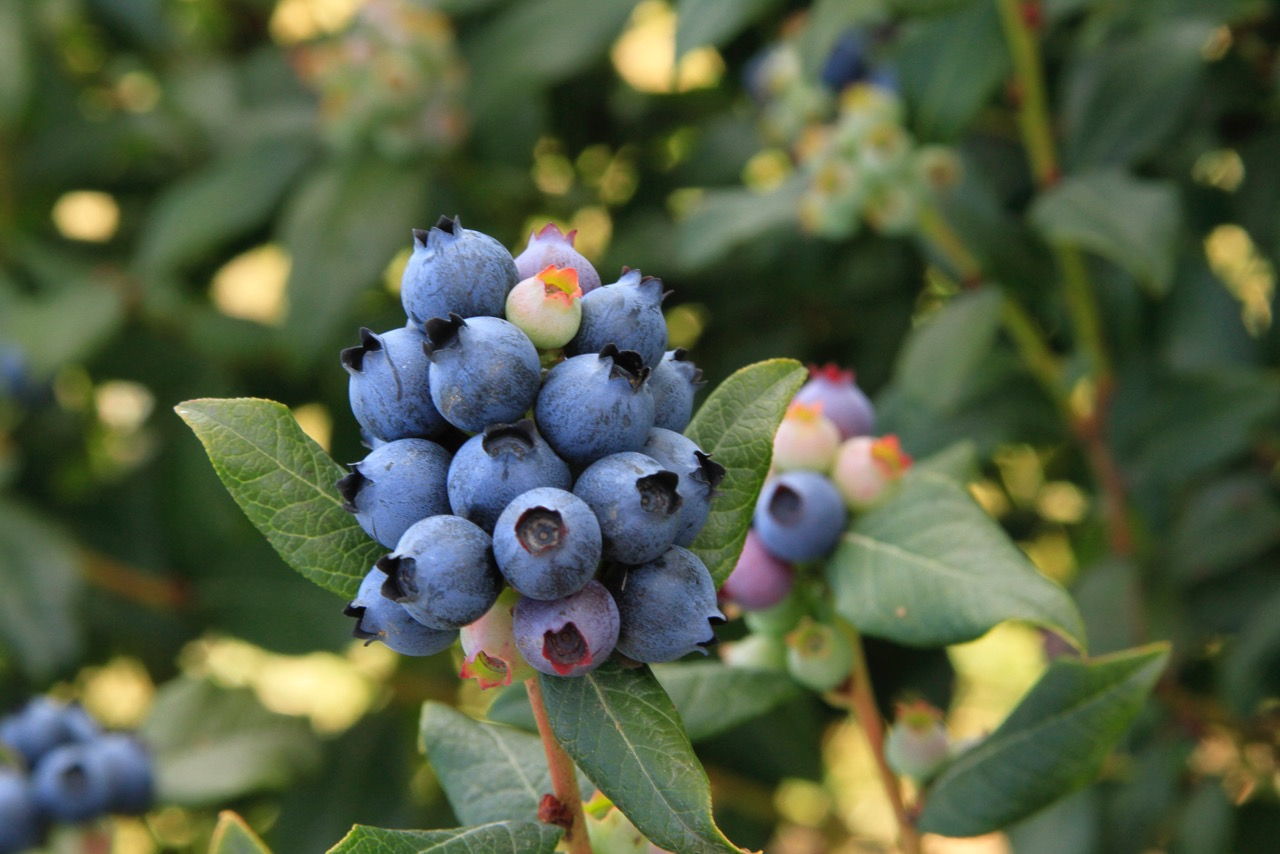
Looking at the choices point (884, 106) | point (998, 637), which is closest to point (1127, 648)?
point (884, 106)

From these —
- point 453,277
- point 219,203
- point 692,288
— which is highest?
point 453,277

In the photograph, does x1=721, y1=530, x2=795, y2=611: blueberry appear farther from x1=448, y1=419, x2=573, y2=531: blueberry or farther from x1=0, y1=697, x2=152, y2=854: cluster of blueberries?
x1=0, y1=697, x2=152, y2=854: cluster of blueberries

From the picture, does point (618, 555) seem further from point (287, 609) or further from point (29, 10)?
point (29, 10)

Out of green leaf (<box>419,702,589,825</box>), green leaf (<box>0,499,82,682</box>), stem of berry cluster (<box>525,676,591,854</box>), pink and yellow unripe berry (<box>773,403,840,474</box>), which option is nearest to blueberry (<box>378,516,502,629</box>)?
stem of berry cluster (<box>525,676,591,854</box>)

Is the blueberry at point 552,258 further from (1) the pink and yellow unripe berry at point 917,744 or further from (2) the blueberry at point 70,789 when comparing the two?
(2) the blueberry at point 70,789

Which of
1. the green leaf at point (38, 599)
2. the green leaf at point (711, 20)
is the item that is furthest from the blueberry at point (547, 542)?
the green leaf at point (38, 599)

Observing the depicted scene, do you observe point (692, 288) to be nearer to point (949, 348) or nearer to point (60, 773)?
point (949, 348)


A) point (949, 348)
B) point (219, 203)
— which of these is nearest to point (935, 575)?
point (949, 348)
